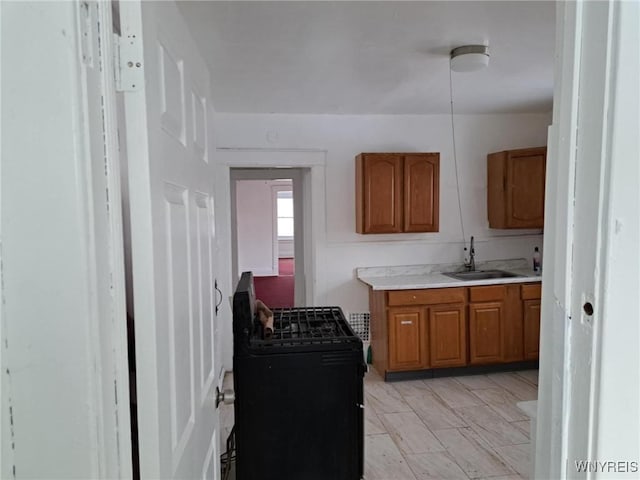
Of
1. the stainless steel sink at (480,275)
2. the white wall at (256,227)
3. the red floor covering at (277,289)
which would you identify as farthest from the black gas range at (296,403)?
the white wall at (256,227)

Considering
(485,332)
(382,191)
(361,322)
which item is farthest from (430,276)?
(382,191)

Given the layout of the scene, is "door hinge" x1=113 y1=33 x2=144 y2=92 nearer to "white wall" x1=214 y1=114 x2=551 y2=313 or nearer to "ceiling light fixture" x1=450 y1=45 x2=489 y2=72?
"ceiling light fixture" x1=450 y1=45 x2=489 y2=72

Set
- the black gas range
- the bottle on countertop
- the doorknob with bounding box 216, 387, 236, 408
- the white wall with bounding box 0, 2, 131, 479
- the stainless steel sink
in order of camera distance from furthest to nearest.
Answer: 1. the bottle on countertop
2. the stainless steel sink
3. the black gas range
4. the doorknob with bounding box 216, 387, 236, 408
5. the white wall with bounding box 0, 2, 131, 479

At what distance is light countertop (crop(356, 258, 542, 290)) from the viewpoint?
11.2 ft

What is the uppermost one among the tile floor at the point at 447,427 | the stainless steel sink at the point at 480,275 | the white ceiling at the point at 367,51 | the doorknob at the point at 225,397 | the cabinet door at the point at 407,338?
the white ceiling at the point at 367,51

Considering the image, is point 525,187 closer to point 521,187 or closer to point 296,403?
point 521,187

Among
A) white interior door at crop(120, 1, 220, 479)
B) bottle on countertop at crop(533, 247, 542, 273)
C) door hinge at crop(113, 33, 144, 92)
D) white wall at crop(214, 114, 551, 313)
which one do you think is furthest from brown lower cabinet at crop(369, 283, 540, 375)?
door hinge at crop(113, 33, 144, 92)

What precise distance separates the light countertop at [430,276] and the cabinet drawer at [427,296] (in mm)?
42

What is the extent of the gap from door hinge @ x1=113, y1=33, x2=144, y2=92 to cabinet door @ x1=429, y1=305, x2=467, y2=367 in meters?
3.19

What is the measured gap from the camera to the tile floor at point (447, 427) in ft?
7.51

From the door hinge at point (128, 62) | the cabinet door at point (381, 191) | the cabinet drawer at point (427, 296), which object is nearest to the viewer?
the door hinge at point (128, 62)

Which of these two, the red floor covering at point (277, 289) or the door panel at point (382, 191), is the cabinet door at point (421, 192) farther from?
the red floor covering at point (277, 289)

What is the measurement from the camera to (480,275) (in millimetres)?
3824

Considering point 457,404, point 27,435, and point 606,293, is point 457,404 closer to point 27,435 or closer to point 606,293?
point 606,293
